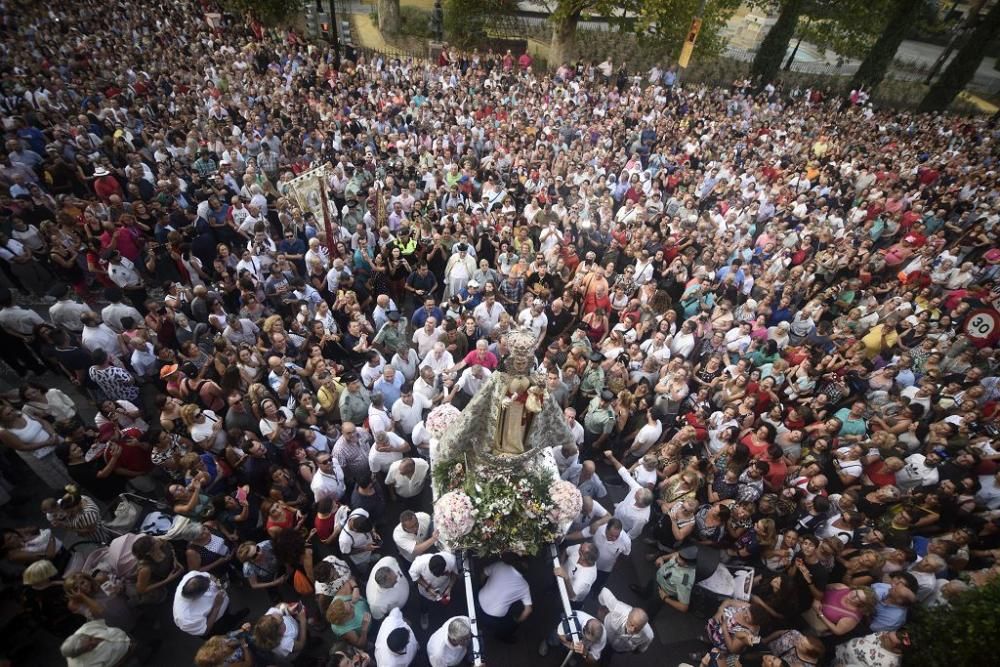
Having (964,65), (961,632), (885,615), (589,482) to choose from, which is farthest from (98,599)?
(964,65)

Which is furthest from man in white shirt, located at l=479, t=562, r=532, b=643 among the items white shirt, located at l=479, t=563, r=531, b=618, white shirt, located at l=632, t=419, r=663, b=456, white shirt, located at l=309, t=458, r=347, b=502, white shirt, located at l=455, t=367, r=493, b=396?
white shirt, located at l=632, t=419, r=663, b=456

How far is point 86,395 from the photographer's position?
318 inches

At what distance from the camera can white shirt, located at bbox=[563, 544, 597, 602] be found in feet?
17.2

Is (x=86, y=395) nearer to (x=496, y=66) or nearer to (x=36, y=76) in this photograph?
(x=36, y=76)

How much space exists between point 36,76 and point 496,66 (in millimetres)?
18405

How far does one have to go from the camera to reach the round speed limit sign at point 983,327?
30.0ft

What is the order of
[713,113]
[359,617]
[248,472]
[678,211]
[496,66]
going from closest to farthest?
[359,617] → [248,472] → [678,211] → [713,113] → [496,66]

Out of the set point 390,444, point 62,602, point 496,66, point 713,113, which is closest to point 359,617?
point 390,444

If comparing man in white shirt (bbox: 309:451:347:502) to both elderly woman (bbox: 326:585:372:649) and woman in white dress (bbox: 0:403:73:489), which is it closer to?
elderly woman (bbox: 326:585:372:649)

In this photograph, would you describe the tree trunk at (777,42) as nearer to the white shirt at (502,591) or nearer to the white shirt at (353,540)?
the white shirt at (502,591)

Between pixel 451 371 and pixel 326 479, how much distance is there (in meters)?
2.61

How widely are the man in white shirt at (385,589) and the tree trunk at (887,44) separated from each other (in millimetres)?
34525

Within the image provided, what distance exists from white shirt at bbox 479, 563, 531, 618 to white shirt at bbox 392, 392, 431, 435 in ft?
8.57

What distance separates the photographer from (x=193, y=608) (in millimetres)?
4770
